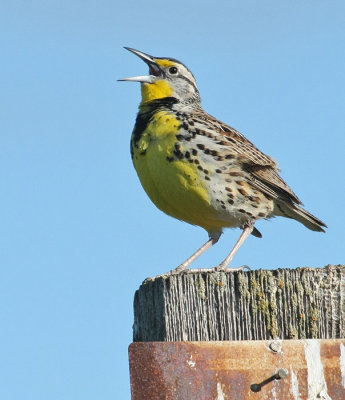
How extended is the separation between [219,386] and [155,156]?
10.6ft

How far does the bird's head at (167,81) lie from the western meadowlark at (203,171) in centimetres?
1

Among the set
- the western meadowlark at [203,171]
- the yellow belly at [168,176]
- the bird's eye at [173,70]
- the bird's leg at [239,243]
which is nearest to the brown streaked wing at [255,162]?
the western meadowlark at [203,171]

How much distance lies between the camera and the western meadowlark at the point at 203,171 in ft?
20.5

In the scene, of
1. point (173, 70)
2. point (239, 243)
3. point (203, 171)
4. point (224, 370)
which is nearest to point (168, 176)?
point (203, 171)

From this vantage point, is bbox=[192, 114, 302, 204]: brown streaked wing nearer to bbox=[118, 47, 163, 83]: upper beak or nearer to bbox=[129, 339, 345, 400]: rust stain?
bbox=[118, 47, 163, 83]: upper beak

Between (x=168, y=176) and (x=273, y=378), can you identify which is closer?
(x=273, y=378)

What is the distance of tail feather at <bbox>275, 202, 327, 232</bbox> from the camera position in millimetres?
7223

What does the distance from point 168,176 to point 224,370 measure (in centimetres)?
307

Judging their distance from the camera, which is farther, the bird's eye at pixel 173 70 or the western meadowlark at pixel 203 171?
the bird's eye at pixel 173 70

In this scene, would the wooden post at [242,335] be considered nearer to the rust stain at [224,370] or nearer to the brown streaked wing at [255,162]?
the rust stain at [224,370]

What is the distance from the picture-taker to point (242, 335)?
3.48 m

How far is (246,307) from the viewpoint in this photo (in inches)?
139

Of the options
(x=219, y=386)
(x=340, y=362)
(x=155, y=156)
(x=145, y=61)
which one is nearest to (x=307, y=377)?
(x=340, y=362)

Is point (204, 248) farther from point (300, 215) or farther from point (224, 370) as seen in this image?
point (224, 370)
